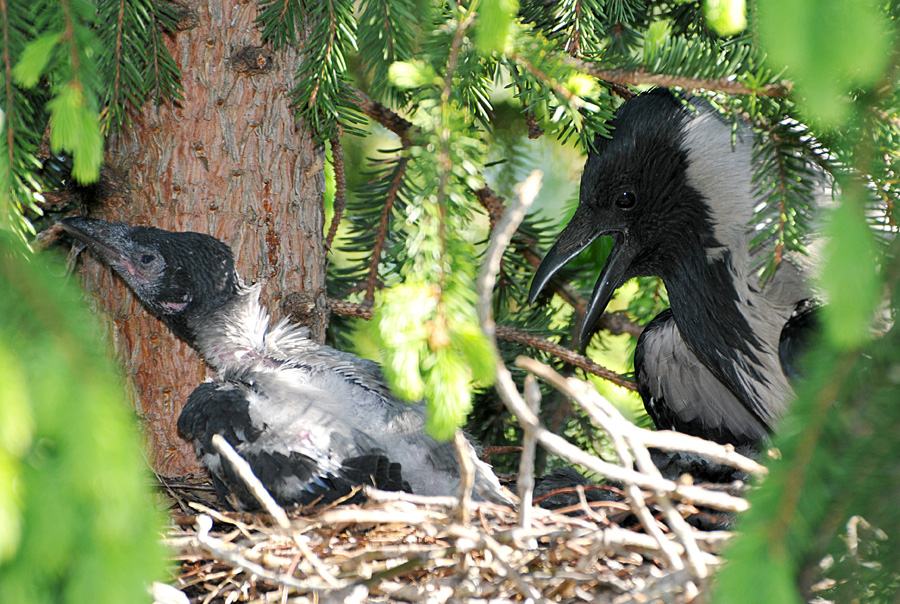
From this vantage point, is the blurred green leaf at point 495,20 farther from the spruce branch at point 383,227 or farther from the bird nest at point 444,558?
the spruce branch at point 383,227

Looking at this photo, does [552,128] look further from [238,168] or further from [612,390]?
[612,390]

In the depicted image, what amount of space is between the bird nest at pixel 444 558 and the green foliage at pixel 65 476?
0.30m

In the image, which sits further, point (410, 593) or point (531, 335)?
point (531, 335)

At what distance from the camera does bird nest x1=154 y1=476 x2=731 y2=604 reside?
1.29 meters

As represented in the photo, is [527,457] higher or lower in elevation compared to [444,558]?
higher

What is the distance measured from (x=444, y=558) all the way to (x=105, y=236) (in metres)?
1.34

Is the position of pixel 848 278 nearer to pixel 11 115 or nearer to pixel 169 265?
pixel 11 115

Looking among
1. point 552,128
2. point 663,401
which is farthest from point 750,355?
point 552,128

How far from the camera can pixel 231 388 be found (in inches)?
81.3

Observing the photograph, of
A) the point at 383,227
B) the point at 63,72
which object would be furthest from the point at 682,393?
the point at 63,72

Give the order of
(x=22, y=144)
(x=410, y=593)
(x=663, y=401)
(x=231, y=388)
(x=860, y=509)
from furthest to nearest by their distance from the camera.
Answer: (x=663, y=401) → (x=231, y=388) → (x=22, y=144) → (x=410, y=593) → (x=860, y=509)

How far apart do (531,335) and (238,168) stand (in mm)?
1016

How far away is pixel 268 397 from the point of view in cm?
205

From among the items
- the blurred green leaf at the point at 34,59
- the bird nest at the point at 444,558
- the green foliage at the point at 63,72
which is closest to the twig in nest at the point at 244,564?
the bird nest at the point at 444,558
